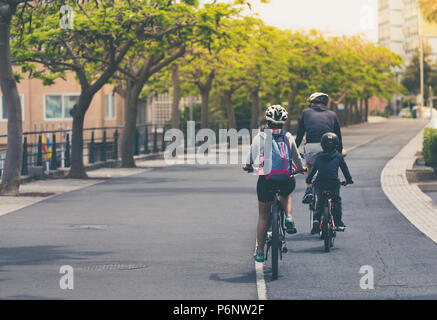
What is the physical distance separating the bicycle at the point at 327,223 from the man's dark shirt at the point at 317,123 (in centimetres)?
157

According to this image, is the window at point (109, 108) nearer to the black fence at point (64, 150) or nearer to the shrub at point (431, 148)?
the black fence at point (64, 150)

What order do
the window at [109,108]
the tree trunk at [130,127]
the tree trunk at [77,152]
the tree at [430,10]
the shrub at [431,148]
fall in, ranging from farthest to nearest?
the window at [109,108], the tree at [430,10], the tree trunk at [130,127], the tree trunk at [77,152], the shrub at [431,148]

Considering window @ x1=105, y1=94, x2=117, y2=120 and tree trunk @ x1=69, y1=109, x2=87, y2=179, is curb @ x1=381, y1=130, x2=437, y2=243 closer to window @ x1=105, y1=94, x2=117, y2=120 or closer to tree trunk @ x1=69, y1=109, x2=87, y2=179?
tree trunk @ x1=69, y1=109, x2=87, y2=179

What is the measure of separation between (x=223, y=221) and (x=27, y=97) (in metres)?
34.0

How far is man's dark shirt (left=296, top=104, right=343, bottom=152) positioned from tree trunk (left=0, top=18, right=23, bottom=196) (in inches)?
341

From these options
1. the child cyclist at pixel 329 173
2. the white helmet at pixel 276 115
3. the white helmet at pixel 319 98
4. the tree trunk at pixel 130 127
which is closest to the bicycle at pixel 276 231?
the white helmet at pixel 276 115

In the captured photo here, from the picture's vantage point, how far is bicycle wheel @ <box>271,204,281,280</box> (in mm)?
9195

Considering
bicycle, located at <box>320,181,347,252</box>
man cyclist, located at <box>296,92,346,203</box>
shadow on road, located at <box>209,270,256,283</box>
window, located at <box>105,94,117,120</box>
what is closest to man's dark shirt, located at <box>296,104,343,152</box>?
man cyclist, located at <box>296,92,346,203</box>

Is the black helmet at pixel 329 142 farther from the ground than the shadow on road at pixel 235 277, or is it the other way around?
the black helmet at pixel 329 142

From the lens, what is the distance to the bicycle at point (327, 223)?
11058 millimetres

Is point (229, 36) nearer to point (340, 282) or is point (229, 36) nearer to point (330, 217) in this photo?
point (330, 217)

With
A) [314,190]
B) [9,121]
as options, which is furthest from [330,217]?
[9,121]
